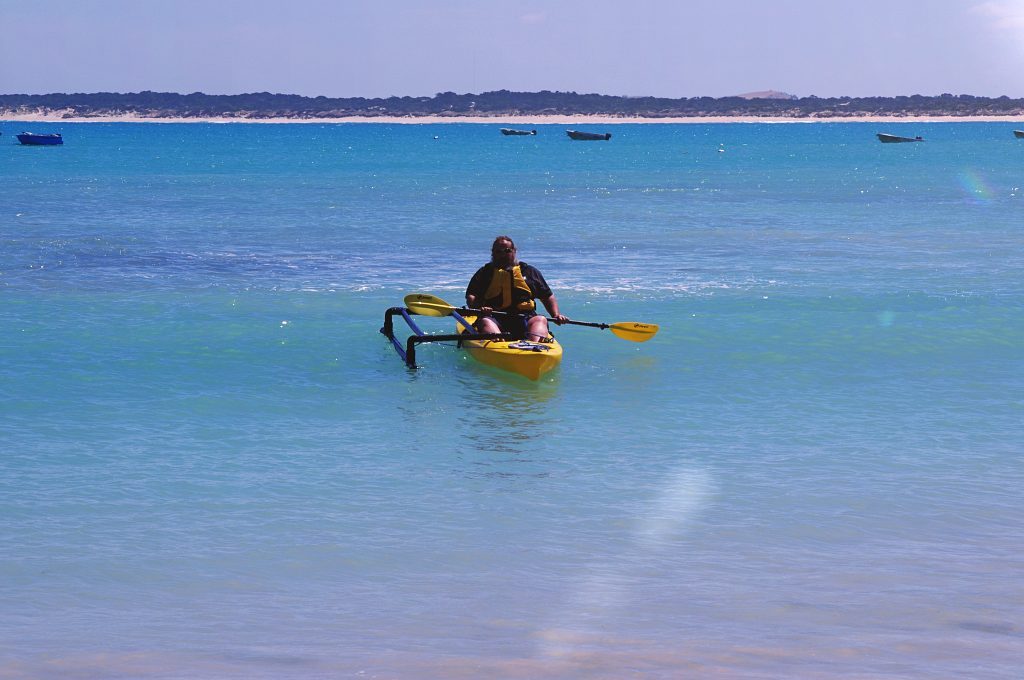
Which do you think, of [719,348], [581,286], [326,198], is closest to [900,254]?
[581,286]

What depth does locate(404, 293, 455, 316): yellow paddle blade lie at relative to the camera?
59.8ft

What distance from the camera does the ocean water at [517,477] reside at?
7664mm

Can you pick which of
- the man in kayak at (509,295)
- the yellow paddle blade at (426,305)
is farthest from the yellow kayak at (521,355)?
the yellow paddle blade at (426,305)

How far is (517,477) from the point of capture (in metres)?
11.5

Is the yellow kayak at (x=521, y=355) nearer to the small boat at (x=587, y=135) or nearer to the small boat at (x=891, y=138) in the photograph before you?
the small boat at (x=891, y=138)

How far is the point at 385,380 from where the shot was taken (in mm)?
16109

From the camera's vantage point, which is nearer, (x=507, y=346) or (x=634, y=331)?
(x=507, y=346)

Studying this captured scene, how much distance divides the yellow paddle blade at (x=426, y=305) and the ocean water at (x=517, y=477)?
0.57m

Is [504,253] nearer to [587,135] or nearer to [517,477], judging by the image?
[517,477]

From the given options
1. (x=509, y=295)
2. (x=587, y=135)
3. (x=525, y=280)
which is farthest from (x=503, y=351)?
(x=587, y=135)

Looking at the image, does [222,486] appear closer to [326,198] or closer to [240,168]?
[326,198]

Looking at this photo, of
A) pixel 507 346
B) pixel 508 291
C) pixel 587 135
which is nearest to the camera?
pixel 507 346

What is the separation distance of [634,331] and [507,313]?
1.96 m

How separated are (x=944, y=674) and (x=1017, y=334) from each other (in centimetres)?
1331
